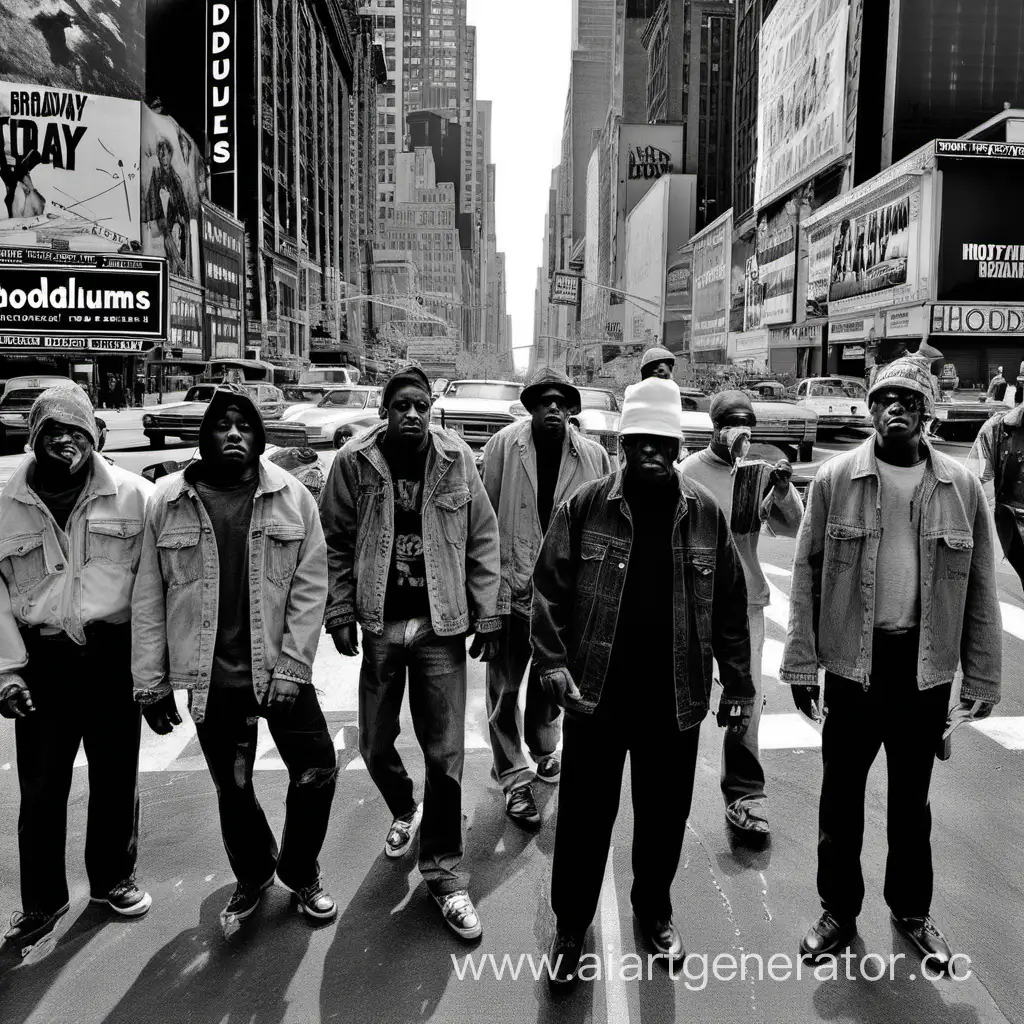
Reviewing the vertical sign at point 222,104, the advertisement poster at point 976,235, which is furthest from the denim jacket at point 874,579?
the vertical sign at point 222,104

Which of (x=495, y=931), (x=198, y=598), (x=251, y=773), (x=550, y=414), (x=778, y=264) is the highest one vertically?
(x=778, y=264)

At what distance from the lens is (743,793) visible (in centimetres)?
449

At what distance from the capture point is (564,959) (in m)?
3.34

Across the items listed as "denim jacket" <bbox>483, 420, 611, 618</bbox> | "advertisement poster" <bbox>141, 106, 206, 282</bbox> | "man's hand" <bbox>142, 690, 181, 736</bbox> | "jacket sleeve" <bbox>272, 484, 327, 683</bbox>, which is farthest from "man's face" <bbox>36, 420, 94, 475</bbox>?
"advertisement poster" <bbox>141, 106, 206, 282</bbox>

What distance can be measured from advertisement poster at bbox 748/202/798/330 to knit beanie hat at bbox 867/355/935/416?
5280 centimetres

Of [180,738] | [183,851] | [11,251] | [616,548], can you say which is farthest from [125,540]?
[11,251]

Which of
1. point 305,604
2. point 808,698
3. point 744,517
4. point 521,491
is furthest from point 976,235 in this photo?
point 305,604

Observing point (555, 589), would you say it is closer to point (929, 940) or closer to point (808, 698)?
point (808, 698)

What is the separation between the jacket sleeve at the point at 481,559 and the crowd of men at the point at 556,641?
149 mm

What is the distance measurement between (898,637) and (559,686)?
4.13 feet

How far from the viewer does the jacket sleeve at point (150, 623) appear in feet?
11.4

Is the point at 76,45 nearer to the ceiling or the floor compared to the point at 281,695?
nearer to the ceiling

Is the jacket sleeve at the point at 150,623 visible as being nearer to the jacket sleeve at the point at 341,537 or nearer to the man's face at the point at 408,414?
the jacket sleeve at the point at 341,537

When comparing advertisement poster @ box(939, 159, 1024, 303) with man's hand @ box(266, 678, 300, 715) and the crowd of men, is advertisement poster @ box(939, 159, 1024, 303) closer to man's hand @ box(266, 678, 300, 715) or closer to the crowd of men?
the crowd of men
